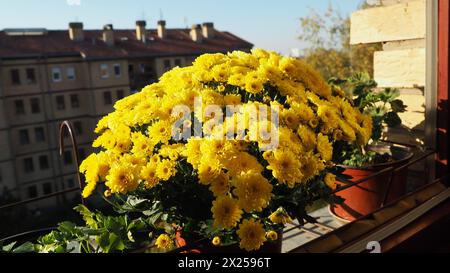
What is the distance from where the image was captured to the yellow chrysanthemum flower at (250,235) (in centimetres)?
122

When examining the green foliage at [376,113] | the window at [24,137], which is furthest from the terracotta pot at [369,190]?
the window at [24,137]

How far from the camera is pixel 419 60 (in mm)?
2629

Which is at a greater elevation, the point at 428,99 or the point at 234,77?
A: the point at 234,77

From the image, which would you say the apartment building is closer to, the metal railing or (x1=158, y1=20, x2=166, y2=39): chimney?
(x1=158, y1=20, x2=166, y2=39): chimney

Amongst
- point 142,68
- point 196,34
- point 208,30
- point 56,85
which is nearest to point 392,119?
point 56,85

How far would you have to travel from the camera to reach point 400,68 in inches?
109

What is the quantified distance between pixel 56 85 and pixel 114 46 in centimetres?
482

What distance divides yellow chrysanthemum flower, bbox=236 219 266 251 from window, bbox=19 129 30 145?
26.1 meters

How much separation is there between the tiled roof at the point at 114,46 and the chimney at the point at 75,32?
0.31m

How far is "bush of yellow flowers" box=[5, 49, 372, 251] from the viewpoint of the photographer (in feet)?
4.08

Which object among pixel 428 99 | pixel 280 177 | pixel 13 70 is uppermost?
pixel 13 70

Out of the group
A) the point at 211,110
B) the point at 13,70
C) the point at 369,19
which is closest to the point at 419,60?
the point at 369,19

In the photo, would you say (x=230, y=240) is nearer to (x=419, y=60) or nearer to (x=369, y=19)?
(x=419, y=60)
